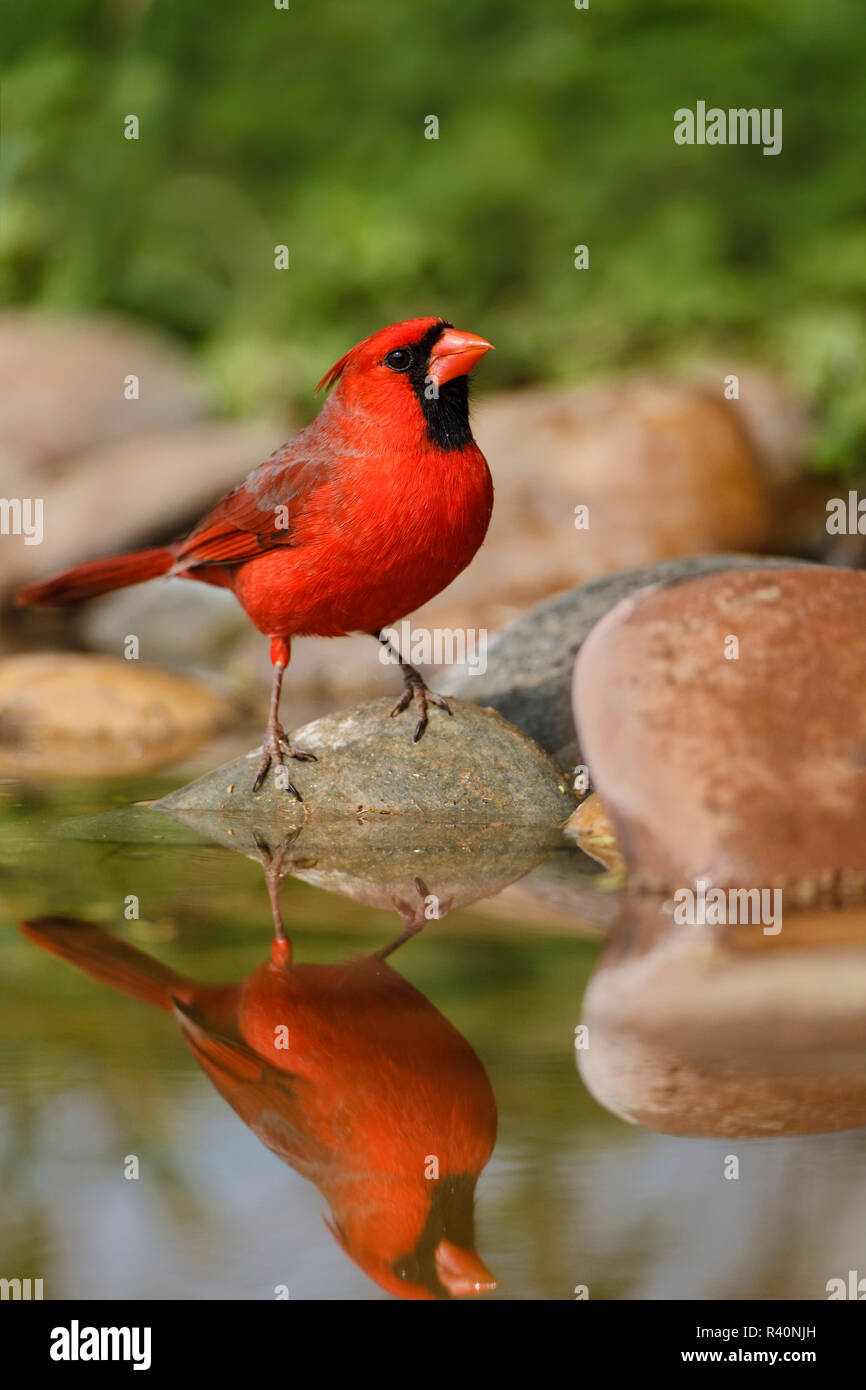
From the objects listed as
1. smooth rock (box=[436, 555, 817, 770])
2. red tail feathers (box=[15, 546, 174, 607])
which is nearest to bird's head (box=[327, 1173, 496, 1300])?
smooth rock (box=[436, 555, 817, 770])

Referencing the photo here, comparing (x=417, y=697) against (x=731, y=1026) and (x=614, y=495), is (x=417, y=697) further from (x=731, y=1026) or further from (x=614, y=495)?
(x=614, y=495)

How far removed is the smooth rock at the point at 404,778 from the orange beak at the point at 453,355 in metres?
1.21

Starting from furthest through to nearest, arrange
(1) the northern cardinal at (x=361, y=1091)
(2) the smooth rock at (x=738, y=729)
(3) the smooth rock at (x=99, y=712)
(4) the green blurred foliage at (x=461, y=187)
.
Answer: (4) the green blurred foliage at (x=461, y=187), (3) the smooth rock at (x=99, y=712), (2) the smooth rock at (x=738, y=729), (1) the northern cardinal at (x=361, y=1091)

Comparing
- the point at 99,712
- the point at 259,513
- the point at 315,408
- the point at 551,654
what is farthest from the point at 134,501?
the point at 259,513

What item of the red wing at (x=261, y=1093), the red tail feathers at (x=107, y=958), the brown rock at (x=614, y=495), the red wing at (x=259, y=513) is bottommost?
the red wing at (x=261, y=1093)

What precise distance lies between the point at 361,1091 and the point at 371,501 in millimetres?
2066

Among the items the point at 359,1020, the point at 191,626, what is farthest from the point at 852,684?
the point at 191,626

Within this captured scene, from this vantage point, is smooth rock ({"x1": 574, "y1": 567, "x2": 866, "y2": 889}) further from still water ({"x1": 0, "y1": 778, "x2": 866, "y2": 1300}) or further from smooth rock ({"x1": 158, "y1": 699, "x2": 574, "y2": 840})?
smooth rock ({"x1": 158, "y1": 699, "x2": 574, "y2": 840})

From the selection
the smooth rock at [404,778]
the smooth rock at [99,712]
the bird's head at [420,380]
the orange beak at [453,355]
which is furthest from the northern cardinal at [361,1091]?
the smooth rock at [99,712]

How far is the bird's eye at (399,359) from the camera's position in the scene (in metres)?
4.39

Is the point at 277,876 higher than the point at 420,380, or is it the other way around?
the point at 420,380

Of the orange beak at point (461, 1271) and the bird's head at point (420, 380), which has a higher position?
the bird's head at point (420, 380)

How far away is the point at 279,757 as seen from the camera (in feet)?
16.1

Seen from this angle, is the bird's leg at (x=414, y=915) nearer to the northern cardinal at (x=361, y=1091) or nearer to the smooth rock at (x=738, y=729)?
the northern cardinal at (x=361, y=1091)
